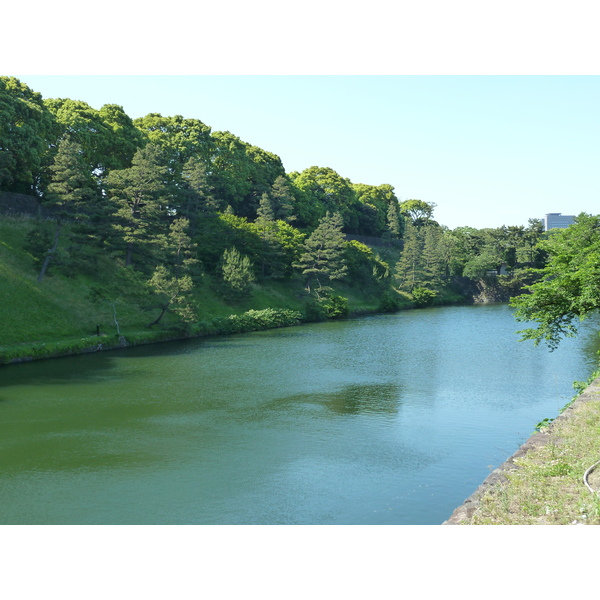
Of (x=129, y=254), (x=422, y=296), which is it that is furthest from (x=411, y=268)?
(x=129, y=254)

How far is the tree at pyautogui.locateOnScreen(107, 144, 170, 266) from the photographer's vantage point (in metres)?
39.3

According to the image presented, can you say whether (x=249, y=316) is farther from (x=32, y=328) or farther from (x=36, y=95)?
(x=36, y=95)

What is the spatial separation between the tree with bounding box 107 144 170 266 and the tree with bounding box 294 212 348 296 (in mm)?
18368

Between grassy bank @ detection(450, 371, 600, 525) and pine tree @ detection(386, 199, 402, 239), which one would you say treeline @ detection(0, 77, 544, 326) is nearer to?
pine tree @ detection(386, 199, 402, 239)

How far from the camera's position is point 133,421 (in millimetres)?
18359

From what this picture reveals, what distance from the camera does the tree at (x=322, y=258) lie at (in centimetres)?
5625

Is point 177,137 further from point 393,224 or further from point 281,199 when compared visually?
point 393,224

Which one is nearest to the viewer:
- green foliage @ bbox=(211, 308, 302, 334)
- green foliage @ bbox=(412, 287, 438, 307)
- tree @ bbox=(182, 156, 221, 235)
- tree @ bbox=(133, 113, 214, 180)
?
green foliage @ bbox=(211, 308, 302, 334)

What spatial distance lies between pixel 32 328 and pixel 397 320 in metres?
30.9

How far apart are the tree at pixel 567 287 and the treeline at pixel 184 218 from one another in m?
22.1

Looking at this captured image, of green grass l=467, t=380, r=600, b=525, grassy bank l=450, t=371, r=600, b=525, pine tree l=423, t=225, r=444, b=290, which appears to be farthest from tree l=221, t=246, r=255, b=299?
green grass l=467, t=380, r=600, b=525

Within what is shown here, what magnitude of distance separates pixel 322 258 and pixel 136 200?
22.7 meters

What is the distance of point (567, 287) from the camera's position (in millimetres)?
19844

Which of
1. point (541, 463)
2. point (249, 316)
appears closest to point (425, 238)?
point (249, 316)
